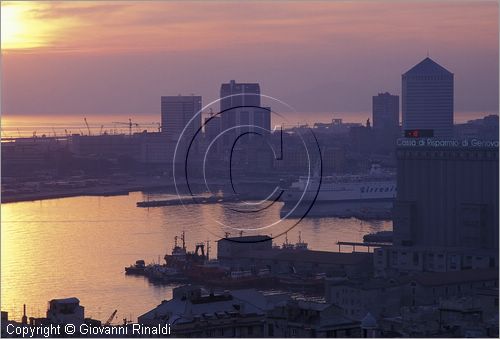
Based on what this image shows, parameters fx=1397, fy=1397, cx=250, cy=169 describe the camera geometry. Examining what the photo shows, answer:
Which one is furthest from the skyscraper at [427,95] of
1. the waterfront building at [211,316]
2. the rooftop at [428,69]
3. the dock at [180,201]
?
the waterfront building at [211,316]

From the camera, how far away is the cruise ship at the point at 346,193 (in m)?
16.1

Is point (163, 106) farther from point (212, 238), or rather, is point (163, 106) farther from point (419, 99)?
point (212, 238)

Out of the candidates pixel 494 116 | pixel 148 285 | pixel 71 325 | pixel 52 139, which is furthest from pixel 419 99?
pixel 71 325

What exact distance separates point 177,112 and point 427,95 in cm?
581

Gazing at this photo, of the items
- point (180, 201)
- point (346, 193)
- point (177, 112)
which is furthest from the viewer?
point (177, 112)

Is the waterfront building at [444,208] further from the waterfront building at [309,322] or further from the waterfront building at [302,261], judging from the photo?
the waterfront building at [309,322]

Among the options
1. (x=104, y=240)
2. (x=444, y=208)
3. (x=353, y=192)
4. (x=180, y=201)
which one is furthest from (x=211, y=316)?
(x=353, y=192)

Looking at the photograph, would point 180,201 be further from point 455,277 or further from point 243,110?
point 455,277

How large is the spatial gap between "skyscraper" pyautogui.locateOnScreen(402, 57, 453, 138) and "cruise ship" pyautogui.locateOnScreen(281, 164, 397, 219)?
6.16 feet

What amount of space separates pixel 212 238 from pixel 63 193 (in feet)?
24.0

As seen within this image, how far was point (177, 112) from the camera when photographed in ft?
83.6

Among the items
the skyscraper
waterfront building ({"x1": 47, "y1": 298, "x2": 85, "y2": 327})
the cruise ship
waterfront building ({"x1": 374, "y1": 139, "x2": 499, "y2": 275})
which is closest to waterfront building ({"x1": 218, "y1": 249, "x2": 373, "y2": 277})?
waterfront building ({"x1": 374, "y1": 139, "x2": 499, "y2": 275})

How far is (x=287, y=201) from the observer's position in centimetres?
1623

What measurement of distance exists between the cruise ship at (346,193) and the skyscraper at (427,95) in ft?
6.16
